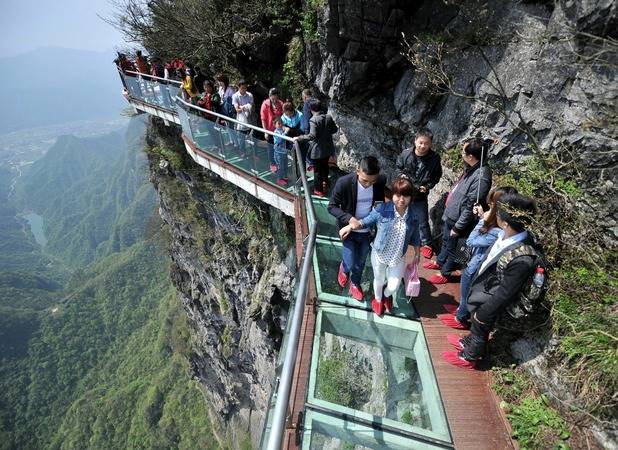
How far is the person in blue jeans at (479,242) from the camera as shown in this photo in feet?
11.4

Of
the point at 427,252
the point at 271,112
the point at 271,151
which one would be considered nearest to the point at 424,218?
the point at 427,252

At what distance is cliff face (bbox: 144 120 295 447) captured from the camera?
10.1 m

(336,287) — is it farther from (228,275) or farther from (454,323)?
(228,275)

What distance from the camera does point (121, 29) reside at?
1492cm

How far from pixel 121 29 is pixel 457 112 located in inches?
632

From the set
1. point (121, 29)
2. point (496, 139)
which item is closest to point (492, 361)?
point (496, 139)

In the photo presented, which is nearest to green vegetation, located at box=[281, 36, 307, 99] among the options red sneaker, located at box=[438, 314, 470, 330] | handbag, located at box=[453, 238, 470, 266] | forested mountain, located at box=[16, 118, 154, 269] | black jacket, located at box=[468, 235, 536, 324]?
handbag, located at box=[453, 238, 470, 266]

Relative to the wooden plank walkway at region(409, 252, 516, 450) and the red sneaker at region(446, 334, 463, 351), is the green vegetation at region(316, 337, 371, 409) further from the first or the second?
the red sneaker at region(446, 334, 463, 351)

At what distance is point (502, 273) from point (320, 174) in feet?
14.3

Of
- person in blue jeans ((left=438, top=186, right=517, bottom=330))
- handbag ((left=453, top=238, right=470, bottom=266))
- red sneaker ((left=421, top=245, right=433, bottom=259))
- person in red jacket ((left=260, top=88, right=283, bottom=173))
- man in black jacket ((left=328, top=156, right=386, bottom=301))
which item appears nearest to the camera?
person in blue jeans ((left=438, top=186, right=517, bottom=330))

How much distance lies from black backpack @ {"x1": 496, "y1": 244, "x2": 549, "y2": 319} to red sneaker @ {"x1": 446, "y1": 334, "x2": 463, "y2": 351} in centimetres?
83

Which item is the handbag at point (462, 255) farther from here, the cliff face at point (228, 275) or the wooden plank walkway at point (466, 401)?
the cliff face at point (228, 275)

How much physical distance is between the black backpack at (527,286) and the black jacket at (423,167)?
1.89 m

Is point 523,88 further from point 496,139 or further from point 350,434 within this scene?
point 350,434
